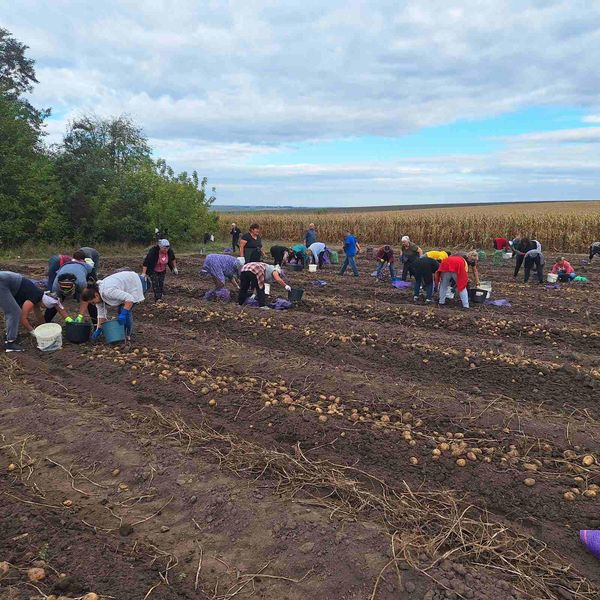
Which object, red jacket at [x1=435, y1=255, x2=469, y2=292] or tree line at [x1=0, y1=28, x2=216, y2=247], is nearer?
red jacket at [x1=435, y1=255, x2=469, y2=292]

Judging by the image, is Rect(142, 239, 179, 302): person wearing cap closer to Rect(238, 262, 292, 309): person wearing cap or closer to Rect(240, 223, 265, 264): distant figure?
Rect(240, 223, 265, 264): distant figure

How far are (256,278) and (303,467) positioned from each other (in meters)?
5.66

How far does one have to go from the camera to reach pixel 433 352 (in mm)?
6668

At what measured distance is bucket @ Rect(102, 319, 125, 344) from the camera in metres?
6.89

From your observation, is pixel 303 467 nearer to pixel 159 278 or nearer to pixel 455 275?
pixel 455 275

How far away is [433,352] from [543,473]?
9.50 ft

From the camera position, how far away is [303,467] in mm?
3879

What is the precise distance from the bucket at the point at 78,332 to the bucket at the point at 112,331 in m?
0.28

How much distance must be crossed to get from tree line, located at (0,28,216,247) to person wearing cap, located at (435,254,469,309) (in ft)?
49.6

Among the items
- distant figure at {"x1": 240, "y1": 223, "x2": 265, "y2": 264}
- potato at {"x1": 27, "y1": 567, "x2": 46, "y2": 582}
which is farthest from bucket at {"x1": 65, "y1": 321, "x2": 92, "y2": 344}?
potato at {"x1": 27, "y1": 567, "x2": 46, "y2": 582}

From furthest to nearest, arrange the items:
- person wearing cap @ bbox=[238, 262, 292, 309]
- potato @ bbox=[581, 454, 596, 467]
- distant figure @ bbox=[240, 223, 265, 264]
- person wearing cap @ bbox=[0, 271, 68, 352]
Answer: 1. distant figure @ bbox=[240, 223, 265, 264]
2. person wearing cap @ bbox=[238, 262, 292, 309]
3. person wearing cap @ bbox=[0, 271, 68, 352]
4. potato @ bbox=[581, 454, 596, 467]

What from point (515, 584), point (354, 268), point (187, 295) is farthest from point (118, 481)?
point (354, 268)

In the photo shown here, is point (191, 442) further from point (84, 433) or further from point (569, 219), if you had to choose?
point (569, 219)

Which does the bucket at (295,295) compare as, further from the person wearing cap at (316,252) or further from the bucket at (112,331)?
the person wearing cap at (316,252)
